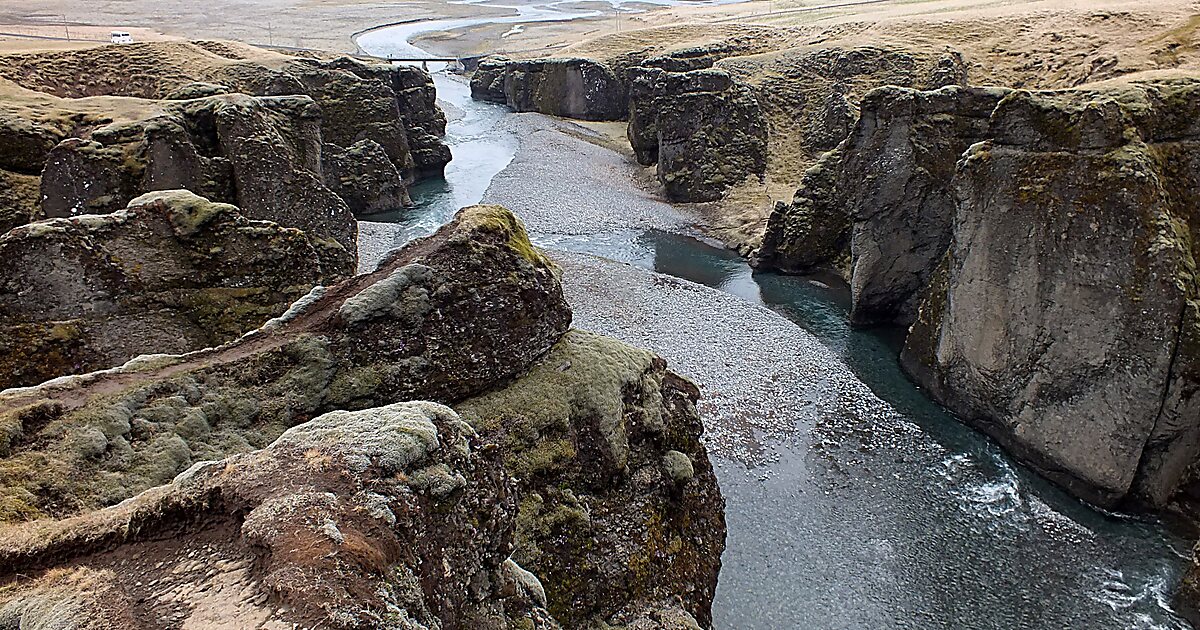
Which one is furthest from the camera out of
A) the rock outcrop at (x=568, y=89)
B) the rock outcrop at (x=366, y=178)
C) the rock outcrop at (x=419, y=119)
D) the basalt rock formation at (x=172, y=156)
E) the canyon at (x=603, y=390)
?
the rock outcrop at (x=568, y=89)

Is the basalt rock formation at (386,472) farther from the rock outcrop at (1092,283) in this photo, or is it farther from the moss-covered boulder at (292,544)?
the rock outcrop at (1092,283)

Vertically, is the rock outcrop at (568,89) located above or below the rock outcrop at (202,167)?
below

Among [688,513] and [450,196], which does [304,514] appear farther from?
[450,196]

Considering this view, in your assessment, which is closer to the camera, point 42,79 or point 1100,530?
point 1100,530

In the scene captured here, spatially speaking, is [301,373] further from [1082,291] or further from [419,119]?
[419,119]

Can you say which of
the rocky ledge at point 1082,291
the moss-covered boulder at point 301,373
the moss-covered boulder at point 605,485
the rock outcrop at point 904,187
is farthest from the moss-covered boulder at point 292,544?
the rock outcrop at point 904,187

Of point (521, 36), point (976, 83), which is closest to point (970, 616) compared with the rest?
point (976, 83)

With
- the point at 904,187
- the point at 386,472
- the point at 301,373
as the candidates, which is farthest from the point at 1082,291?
the point at 386,472
